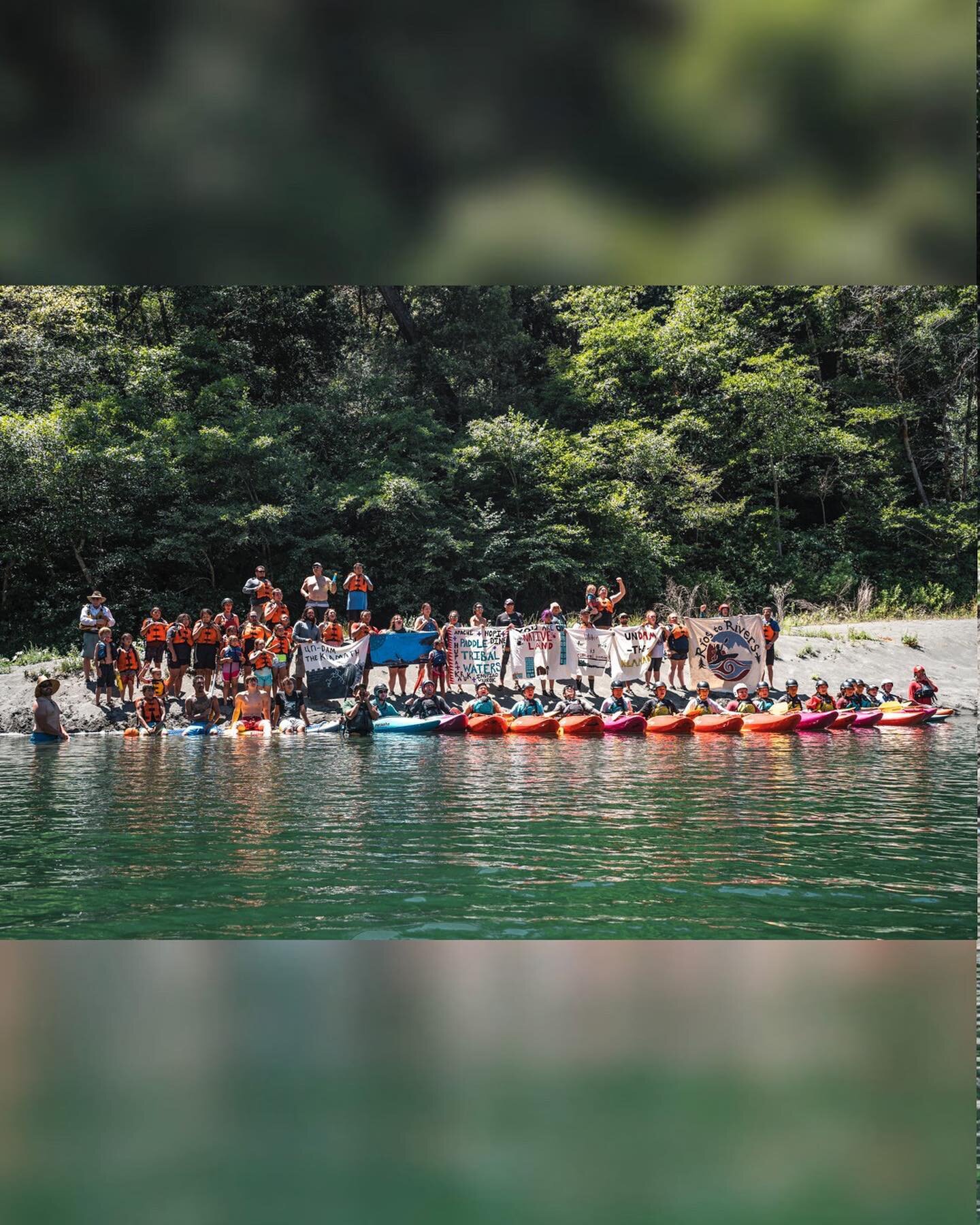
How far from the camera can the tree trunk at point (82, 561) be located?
21.7 meters

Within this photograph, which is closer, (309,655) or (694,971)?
(694,971)

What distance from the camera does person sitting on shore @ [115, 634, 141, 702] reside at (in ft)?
50.2

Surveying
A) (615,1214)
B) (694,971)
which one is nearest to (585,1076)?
(615,1214)

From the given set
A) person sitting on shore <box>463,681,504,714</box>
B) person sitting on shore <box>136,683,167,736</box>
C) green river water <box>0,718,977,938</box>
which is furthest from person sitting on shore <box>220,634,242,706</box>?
person sitting on shore <box>463,681,504,714</box>

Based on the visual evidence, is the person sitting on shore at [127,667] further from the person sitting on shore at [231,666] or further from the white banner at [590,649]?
the white banner at [590,649]

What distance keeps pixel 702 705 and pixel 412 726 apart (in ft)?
13.6

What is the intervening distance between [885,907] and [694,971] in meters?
1.64

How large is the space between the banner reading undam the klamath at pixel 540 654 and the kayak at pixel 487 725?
201 centimetres

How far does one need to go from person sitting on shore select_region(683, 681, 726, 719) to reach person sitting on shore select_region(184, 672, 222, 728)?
6.53 m

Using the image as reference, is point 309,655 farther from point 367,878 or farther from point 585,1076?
point 585,1076

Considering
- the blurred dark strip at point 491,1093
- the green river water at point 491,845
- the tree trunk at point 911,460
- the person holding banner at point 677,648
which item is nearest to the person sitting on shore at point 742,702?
the person holding banner at point 677,648

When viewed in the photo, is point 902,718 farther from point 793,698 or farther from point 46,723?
point 46,723
